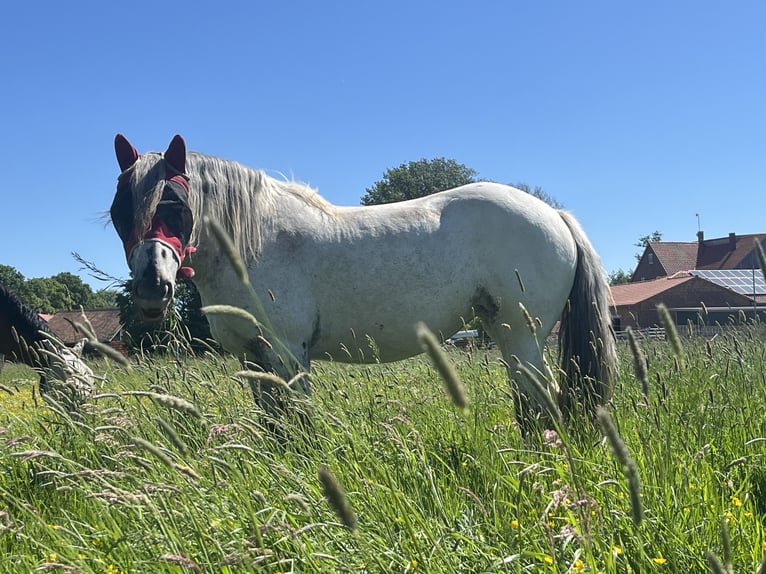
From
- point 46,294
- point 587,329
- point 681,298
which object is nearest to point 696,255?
point 681,298

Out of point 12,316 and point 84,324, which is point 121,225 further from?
point 12,316

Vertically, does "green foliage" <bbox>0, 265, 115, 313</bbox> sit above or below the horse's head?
above

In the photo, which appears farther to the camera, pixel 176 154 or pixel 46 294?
pixel 46 294

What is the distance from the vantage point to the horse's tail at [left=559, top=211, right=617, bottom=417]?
4.30 m

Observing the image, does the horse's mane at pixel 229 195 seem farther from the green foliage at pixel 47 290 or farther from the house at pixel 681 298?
the green foliage at pixel 47 290

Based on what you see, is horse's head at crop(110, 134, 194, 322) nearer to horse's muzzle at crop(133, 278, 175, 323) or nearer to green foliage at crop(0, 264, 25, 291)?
horse's muzzle at crop(133, 278, 175, 323)

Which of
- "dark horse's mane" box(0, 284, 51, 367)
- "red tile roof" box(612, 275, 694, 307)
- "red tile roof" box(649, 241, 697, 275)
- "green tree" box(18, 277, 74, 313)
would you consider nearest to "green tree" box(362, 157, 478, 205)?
"red tile roof" box(612, 275, 694, 307)

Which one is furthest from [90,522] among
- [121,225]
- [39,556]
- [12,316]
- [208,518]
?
[12,316]

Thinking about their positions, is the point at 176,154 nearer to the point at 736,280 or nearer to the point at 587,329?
the point at 587,329

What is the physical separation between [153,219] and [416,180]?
4746 cm

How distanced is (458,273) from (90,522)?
2.60 metres

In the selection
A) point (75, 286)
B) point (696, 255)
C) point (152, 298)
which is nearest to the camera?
point (152, 298)

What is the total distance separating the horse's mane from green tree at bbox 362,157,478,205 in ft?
147

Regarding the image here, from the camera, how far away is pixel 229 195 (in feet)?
13.5
